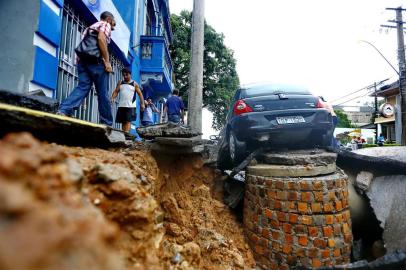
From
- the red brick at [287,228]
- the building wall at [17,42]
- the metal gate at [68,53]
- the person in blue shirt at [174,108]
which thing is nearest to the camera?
the red brick at [287,228]

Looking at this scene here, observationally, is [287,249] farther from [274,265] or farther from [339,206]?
[339,206]

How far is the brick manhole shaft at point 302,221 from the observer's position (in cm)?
253

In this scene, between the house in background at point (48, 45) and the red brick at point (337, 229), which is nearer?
the red brick at point (337, 229)

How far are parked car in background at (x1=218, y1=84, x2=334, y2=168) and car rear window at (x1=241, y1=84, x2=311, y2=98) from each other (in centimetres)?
1

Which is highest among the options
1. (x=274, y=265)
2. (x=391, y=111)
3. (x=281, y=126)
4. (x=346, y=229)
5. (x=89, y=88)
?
(x=391, y=111)

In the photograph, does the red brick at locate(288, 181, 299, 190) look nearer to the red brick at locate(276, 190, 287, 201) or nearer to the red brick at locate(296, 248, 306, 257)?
the red brick at locate(276, 190, 287, 201)

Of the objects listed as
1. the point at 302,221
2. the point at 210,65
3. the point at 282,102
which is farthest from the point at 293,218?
the point at 210,65

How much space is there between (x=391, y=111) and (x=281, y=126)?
69.2 feet

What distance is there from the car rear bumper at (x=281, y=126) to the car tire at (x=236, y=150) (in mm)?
161

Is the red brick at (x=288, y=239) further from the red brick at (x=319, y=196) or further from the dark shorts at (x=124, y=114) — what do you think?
the dark shorts at (x=124, y=114)

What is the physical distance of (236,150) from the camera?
376 centimetres

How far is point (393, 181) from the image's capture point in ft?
9.58

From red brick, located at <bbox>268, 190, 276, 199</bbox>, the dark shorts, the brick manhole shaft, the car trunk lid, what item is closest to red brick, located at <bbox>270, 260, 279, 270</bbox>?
the brick manhole shaft

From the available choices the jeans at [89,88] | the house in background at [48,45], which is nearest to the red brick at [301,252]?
the jeans at [89,88]
